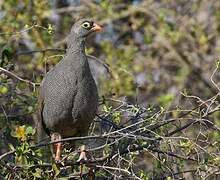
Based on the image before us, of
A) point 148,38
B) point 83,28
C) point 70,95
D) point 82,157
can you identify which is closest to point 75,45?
point 83,28

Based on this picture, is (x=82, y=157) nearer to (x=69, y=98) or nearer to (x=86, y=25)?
(x=69, y=98)

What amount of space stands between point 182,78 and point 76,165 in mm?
5533

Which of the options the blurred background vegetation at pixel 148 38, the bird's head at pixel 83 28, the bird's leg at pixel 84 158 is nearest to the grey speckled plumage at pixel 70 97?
the bird's head at pixel 83 28

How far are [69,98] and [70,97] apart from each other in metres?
0.01

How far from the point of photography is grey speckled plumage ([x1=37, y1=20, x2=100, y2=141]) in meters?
5.90

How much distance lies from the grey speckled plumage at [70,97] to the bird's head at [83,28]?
5.3 inches

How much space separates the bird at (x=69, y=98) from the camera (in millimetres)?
5898

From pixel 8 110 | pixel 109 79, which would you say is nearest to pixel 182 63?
pixel 109 79

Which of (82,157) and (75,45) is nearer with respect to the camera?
(82,157)

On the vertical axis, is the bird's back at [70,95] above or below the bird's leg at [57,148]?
above

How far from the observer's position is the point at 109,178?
5555 mm

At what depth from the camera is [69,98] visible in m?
5.91

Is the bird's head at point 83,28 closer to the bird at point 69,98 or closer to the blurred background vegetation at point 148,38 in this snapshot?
the bird at point 69,98

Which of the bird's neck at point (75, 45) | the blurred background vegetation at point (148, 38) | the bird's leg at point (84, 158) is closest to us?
the bird's leg at point (84, 158)
